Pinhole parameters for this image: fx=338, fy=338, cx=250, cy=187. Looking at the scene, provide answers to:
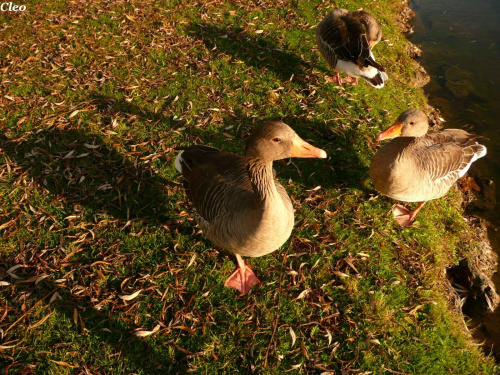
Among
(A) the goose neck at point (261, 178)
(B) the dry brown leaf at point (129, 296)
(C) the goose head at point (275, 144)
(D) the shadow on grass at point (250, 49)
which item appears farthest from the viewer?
(D) the shadow on grass at point (250, 49)

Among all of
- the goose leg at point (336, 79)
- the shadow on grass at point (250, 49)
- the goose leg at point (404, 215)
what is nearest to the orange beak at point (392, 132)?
the goose leg at point (404, 215)

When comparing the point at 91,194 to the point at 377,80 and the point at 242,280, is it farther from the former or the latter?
the point at 377,80

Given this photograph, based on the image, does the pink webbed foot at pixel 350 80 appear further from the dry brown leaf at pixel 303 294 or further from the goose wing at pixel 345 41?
the dry brown leaf at pixel 303 294

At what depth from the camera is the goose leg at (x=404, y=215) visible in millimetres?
4840

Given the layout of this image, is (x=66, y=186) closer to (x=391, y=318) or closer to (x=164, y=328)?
(x=164, y=328)

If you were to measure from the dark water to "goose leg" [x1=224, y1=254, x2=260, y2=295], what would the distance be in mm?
3176

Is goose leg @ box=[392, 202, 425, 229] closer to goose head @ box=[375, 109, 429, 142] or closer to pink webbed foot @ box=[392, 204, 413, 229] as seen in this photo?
pink webbed foot @ box=[392, 204, 413, 229]

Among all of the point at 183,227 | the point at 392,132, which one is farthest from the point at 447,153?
the point at 183,227

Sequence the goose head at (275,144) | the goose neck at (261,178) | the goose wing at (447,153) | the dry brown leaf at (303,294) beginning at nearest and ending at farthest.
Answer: the goose head at (275,144) → the goose neck at (261,178) → the dry brown leaf at (303,294) → the goose wing at (447,153)

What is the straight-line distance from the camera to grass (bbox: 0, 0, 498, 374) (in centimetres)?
365

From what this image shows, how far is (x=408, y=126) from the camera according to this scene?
4.34 m

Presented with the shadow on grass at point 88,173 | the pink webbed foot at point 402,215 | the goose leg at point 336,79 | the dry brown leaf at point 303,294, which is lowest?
the dry brown leaf at point 303,294

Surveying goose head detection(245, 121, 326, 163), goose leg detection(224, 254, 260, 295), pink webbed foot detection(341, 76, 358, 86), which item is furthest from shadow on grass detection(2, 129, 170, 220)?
pink webbed foot detection(341, 76, 358, 86)

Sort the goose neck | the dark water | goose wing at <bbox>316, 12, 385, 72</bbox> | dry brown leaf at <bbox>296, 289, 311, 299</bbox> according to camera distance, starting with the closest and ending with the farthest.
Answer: the goose neck → dry brown leaf at <bbox>296, 289, 311, 299</bbox> → goose wing at <bbox>316, 12, 385, 72</bbox> → the dark water
